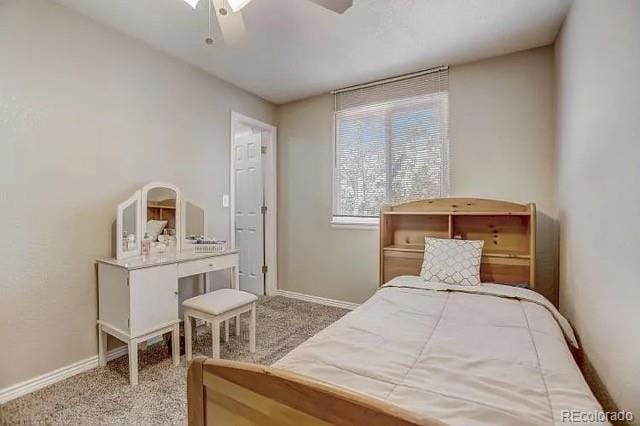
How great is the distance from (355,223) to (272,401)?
2706 millimetres

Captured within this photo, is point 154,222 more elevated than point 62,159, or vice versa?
point 62,159

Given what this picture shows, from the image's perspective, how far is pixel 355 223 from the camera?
343 cm

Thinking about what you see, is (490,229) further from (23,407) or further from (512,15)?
(23,407)

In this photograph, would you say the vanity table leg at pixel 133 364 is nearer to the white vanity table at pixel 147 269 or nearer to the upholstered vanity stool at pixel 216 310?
the white vanity table at pixel 147 269

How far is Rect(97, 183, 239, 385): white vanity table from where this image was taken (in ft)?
6.57

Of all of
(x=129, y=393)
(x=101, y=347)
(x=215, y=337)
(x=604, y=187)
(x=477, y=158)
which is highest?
(x=477, y=158)

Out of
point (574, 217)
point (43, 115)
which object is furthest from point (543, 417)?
point (43, 115)

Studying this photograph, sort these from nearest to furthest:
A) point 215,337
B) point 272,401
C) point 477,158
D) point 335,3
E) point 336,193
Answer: point 272,401 < point 335,3 < point 215,337 < point 477,158 < point 336,193

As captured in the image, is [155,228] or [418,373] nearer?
[418,373]

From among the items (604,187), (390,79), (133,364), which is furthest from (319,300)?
(604,187)

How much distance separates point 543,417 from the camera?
0.83 meters

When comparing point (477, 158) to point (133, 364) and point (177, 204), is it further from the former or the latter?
point (133, 364)

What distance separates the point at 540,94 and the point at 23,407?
418 cm

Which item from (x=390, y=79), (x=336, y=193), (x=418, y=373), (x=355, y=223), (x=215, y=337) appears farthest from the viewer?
(x=336, y=193)
